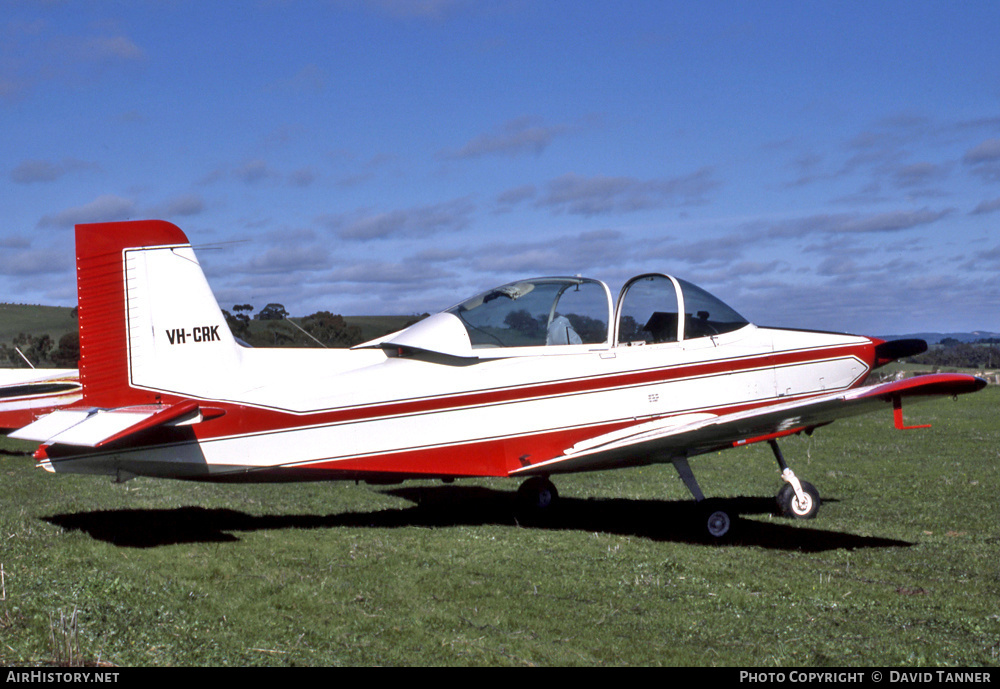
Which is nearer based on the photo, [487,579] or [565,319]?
[487,579]

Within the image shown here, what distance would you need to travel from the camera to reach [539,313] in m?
7.87

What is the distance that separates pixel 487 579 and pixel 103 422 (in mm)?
3258

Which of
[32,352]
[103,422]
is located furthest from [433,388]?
[32,352]

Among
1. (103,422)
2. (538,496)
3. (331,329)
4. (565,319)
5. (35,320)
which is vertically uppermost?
(35,320)

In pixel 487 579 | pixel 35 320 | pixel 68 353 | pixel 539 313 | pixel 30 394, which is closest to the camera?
pixel 487 579

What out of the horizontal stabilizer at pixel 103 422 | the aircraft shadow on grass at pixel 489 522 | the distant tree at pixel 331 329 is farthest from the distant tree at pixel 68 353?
the horizontal stabilizer at pixel 103 422

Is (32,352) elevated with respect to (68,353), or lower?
elevated

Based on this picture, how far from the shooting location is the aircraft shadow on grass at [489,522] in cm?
728

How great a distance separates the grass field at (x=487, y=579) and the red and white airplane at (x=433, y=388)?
0.66m

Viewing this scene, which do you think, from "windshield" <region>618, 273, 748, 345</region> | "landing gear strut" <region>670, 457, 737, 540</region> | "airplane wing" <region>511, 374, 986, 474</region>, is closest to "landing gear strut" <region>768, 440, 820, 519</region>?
"airplane wing" <region>511, 374, 986, 474</region>

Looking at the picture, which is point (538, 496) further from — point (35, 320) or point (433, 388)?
point (35, 320)
